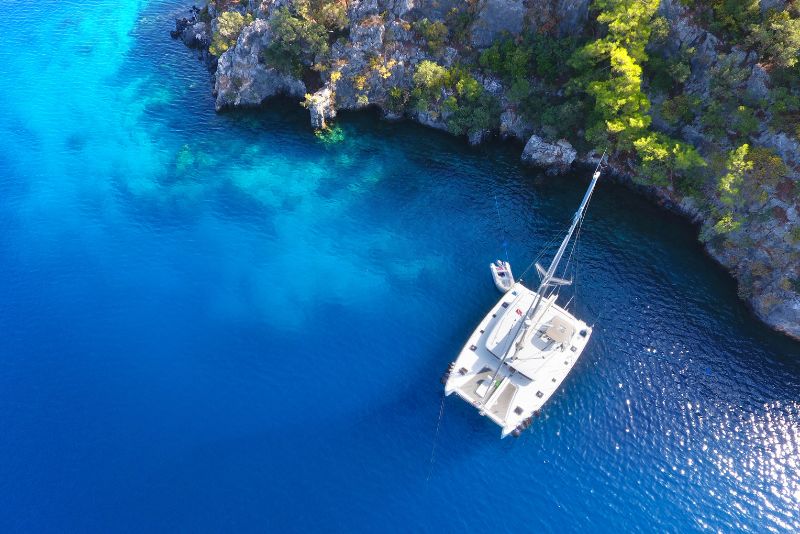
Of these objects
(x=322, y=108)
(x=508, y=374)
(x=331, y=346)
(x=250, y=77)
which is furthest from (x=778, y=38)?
(x=250, y=77)

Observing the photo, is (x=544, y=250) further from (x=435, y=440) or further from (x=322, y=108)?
(x=322, y=108)

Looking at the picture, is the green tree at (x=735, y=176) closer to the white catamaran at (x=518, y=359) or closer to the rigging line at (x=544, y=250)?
the rigging line at (x=544, y=250)

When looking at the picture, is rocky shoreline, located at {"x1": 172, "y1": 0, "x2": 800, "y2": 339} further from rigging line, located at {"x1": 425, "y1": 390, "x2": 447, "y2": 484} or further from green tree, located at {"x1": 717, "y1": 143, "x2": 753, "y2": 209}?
rigging line, located at {"x1": 425, "y1": 390, "x2": 447, "y2": 484}

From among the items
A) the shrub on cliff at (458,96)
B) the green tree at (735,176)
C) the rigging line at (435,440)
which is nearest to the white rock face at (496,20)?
the shrub on cliff at (458,96)

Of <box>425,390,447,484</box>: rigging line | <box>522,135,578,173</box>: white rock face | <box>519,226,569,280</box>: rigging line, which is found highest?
<box>522,135,578,173</box>: white rock face

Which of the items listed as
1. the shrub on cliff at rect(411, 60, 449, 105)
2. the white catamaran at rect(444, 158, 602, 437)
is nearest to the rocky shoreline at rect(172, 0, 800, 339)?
the shrub on cliff at rect(411, 60, 449, 105)

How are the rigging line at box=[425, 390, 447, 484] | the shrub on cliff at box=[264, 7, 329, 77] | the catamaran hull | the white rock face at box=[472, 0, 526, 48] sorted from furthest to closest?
1. the shrub on cliff at box=[264, 7, 329, 77]
2. the white rock face at box=[472, 0, 526, 48]
3. the catamaran hull
4. the rigging line at box=[425, 390, 447, 484]
